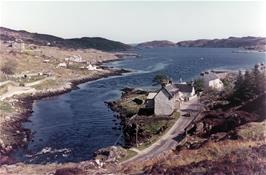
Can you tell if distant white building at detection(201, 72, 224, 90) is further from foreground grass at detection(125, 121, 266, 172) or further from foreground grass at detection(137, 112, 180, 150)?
foreground grass at detection(125, 121, 266, 172)

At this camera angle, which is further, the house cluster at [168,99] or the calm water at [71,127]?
the house cluster at [168,99]

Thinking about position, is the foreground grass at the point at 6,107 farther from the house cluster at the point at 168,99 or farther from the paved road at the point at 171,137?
the paved road at the point at 171,137

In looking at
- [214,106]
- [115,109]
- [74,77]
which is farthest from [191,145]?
[74,77]

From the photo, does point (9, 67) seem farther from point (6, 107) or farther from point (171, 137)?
point (171, 137)

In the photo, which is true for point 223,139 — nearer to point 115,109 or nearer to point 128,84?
point 115,109

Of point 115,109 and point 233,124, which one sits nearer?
point 233,124

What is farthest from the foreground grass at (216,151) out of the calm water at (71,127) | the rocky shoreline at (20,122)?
the rocky shoreline at (20,122)
